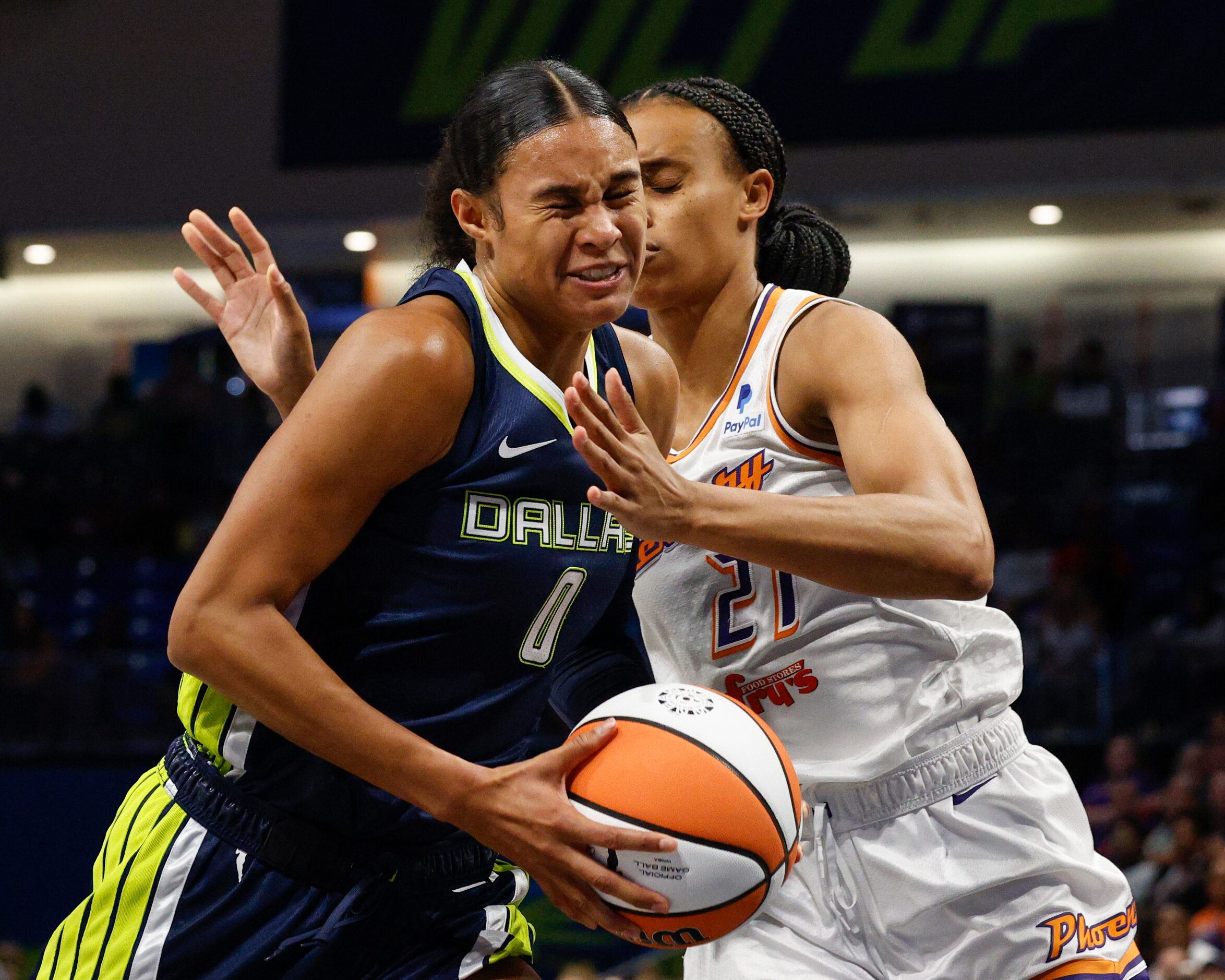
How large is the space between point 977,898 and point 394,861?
1.10m

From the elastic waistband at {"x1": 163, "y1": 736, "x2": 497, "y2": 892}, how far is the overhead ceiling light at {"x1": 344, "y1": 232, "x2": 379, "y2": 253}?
35.1 feet

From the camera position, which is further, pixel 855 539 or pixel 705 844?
pixel 855 539

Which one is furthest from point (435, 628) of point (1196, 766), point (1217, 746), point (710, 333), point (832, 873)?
point (1217, 746)

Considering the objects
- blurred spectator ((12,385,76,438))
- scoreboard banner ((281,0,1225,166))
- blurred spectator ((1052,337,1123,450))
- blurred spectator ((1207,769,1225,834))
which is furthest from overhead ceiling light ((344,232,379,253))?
blurred spectator ((1207,769,1225,834))

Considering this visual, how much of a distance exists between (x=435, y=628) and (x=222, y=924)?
0.60 metres

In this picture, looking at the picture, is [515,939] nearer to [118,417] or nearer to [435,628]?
[435,628]

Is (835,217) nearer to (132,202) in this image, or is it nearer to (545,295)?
(132,202)

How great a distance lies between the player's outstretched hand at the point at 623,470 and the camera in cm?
225

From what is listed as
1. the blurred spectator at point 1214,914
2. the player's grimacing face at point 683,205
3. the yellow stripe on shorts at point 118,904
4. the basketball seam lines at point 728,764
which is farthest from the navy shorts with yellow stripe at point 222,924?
the blurred spectator at point 1214,914

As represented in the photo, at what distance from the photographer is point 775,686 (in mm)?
2891

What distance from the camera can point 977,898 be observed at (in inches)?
108

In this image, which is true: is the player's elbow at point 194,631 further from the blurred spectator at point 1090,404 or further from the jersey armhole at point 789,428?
the blurred spectator at point 1090,404

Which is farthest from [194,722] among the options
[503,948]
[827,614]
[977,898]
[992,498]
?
[992,498]

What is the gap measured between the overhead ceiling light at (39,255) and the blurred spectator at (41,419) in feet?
4.20
